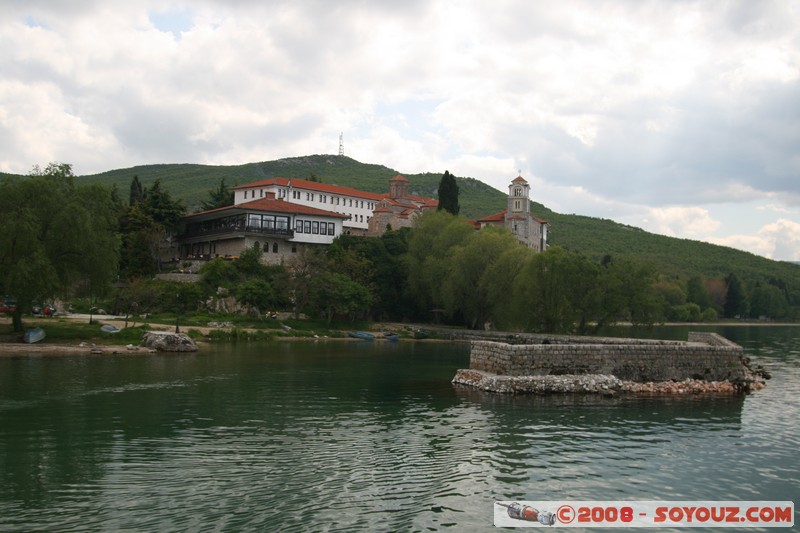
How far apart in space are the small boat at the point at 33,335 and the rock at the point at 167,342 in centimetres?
662

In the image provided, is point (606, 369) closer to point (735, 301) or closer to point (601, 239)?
point (735, 301)

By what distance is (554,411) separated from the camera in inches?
1002

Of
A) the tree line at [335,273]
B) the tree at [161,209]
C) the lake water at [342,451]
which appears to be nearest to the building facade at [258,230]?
the tree at [161,209]

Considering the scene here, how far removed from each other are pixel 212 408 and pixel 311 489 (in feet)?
35.3

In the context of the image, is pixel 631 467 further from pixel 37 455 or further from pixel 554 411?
pixel 37 455

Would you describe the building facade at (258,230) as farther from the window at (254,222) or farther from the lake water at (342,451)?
the lake water at (342,451)

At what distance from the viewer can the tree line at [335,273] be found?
4375cm

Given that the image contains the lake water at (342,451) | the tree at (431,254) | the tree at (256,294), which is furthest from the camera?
the tree at (431,254)

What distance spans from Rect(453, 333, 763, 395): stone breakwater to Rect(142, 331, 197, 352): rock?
22030 mm

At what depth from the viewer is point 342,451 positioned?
18297mm

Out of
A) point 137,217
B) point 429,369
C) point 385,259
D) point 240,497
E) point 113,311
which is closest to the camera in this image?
point 240,497

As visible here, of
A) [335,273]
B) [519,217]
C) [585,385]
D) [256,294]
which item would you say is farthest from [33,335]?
[519,217]

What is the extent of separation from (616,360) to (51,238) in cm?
3731

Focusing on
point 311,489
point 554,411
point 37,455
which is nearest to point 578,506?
point 311,489
